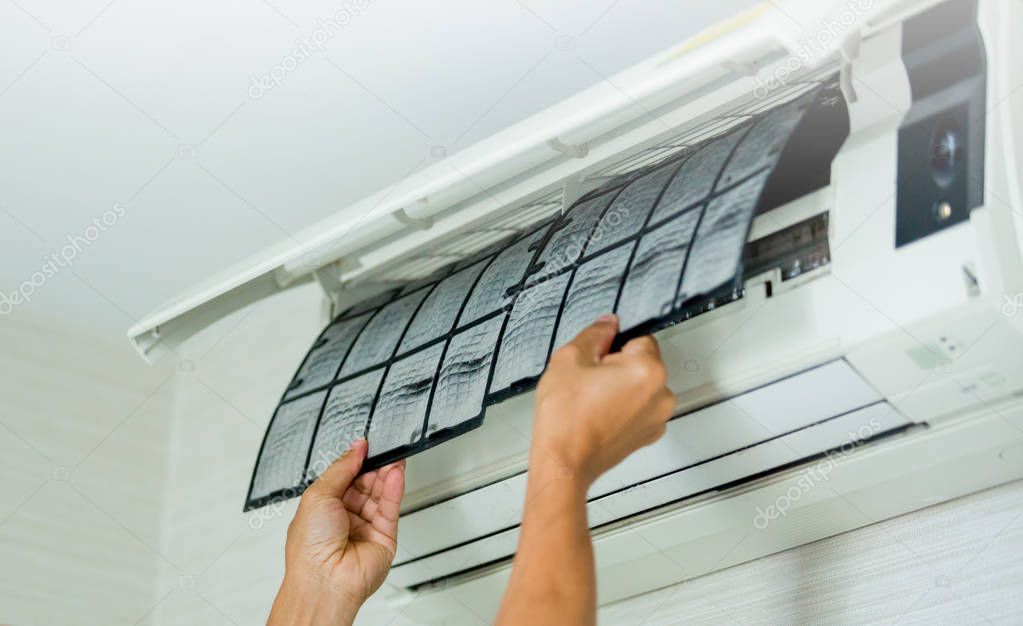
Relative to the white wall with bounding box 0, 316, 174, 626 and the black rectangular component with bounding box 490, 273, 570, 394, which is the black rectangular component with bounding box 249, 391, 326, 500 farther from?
the white wall with bounding box 0, 316, 174, 626

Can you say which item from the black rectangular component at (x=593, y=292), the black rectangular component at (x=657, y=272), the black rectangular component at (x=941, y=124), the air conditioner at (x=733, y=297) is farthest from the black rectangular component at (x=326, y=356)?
the black rectangular component at (x=941, y=124)

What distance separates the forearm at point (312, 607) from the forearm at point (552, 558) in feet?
1.64

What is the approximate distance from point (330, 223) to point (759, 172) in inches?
27.5

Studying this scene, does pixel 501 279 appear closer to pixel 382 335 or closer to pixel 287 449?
pixel 382 335

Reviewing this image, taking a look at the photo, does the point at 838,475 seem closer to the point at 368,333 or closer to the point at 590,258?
the point at 590,258

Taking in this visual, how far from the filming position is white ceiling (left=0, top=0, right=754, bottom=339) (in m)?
1.59

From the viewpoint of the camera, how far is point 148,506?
7.67 feet

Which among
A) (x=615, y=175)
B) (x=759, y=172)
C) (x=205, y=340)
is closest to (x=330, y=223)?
(x=615, y=175)

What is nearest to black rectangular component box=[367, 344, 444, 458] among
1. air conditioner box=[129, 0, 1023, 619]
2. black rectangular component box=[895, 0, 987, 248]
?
air conditioner box=[129, 0, 1023, 619]

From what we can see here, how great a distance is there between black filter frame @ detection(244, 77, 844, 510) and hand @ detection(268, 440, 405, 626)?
0.17ft

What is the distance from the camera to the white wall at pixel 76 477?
2.10m

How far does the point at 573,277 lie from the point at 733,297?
0.21 meters

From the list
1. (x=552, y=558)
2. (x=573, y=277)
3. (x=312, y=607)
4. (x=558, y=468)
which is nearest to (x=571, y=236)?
(x=573, y=277)

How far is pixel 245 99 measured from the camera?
1736 mm
